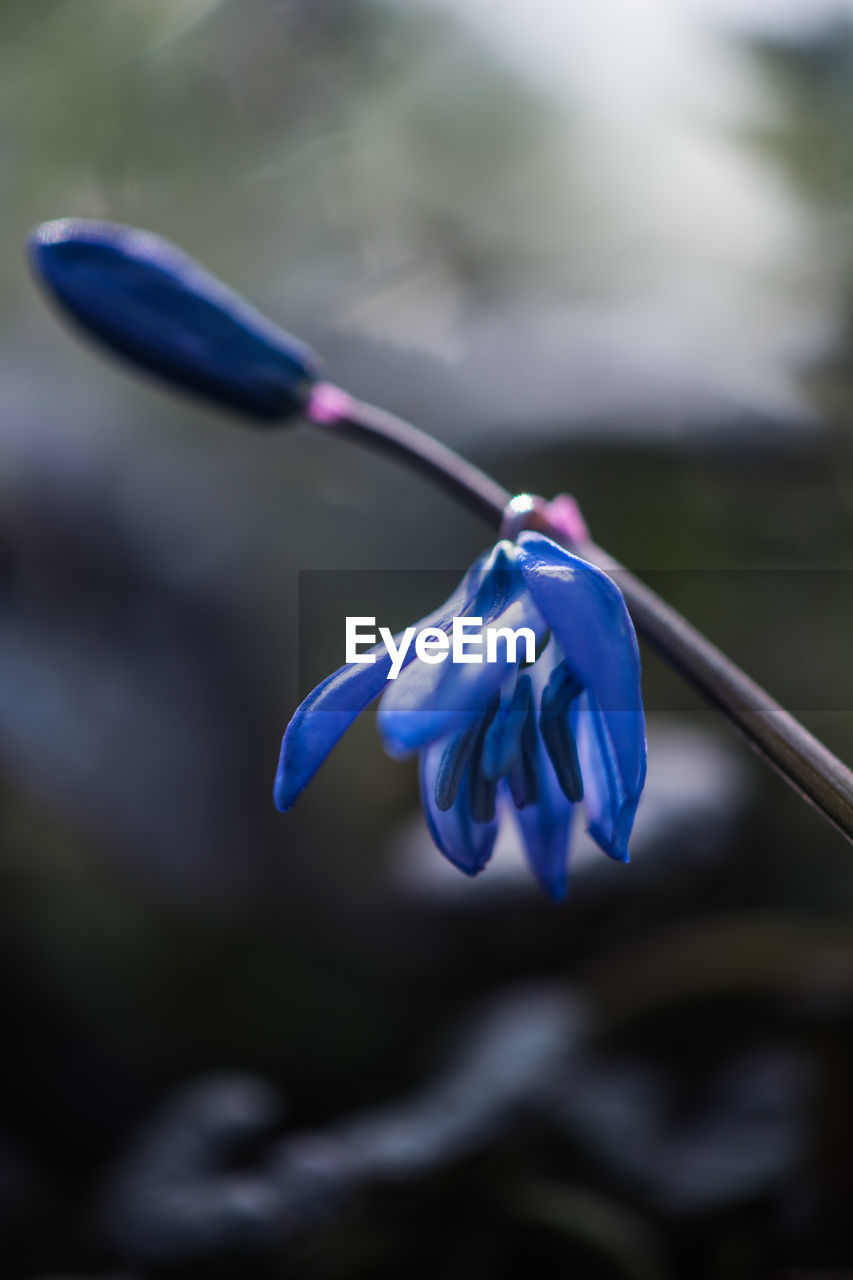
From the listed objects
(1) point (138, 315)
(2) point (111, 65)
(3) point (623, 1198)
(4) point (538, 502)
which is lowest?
(3) point (623, 1198)

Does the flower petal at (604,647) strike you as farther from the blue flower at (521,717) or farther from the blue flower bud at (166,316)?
the blue flower bud at (166,316)

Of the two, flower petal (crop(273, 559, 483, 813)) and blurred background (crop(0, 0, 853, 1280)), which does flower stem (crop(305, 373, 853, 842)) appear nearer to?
flower petal (crop(273, 559, 483, 813))

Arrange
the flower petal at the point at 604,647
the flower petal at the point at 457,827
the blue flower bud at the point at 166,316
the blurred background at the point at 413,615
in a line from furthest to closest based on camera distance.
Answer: the blurred background at the point at 413,615 < the blue flower bud at the point at 166,316 < the flower petal at the point at 457,827 < the flower petal at the point at 604,647

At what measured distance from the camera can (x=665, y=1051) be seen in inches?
46.1

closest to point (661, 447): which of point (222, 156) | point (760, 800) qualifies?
point (760, 800)

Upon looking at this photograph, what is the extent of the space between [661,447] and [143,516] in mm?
765

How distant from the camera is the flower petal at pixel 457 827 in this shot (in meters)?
0.58

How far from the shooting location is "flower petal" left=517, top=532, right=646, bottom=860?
47 centimetres

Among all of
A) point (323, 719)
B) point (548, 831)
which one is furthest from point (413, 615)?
point (323, 719)

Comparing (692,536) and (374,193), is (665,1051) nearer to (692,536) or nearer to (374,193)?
(692,536)

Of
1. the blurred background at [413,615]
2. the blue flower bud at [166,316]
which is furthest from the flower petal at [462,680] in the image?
the blurred background at [413,615]

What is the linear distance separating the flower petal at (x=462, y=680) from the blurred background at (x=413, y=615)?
50 centimetres

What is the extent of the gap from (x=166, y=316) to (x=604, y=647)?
19.1 inches

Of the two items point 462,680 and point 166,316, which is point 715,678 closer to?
point 462,680
